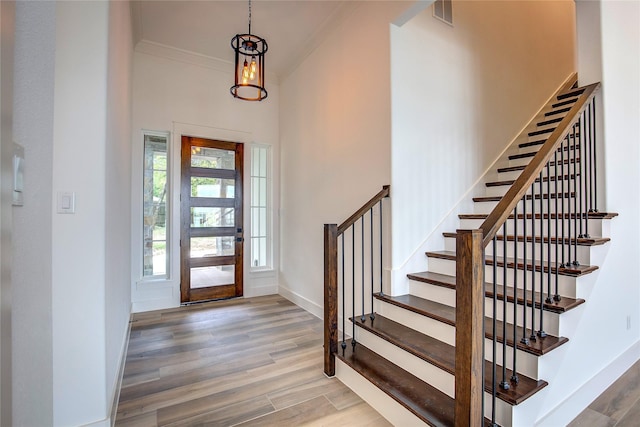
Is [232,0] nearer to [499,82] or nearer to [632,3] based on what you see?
[499,82]

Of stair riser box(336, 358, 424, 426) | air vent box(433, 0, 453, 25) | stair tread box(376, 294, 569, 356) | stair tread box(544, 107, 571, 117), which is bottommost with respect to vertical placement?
stair riser box(336, 358, 424, 426)

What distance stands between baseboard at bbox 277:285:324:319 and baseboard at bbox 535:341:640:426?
2.29 m

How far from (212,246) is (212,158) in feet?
4.15

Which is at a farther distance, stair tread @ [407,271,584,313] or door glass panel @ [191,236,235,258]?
door glass panel @ [191,236,235,258]

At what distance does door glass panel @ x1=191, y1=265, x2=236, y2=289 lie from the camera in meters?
4.26

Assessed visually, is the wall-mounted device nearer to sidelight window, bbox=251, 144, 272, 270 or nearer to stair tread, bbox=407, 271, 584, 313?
stair tread, bbox=407, 271, 584, 313

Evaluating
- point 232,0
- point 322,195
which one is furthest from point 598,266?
point 232,0

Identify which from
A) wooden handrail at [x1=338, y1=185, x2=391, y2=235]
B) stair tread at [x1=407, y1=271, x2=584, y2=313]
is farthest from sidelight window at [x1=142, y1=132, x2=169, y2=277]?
stair tread at [x1=407, y1=271, x2=584, y2=313]

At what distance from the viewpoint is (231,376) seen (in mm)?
2395

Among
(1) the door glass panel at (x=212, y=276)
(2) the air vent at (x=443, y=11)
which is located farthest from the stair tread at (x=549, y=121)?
(1) the door glass panel at (x=212, y=276)

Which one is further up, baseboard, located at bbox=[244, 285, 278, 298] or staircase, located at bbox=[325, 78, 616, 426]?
staircase, located at bbox=[325, 78, 616, 426]

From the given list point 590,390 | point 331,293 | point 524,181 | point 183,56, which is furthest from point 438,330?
point 183,56

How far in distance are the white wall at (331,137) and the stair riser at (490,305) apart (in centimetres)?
95

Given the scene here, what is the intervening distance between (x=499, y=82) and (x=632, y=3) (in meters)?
1.13
